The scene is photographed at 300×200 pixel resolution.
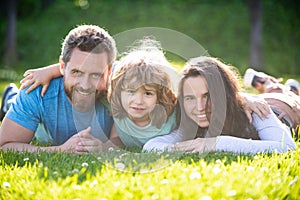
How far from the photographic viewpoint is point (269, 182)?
2797mm

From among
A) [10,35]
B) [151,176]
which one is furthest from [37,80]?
[10,35]

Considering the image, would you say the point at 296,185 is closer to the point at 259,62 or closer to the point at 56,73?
the point at 56,73

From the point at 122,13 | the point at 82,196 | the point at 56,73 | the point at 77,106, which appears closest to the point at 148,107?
the point at 77,106

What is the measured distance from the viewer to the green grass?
8.63 feet

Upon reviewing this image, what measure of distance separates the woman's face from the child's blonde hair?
16cm

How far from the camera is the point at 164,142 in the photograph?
396 centimetres

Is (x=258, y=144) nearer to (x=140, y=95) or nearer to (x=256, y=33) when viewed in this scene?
(x=140, y=95)

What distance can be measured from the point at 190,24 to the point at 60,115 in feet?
37.5

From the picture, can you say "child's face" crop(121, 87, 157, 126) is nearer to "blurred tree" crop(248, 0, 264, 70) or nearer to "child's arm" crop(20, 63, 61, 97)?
"child's arm" crop(20, 63, 61, 97)

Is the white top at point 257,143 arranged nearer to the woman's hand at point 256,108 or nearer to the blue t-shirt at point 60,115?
the woman's hand at point 256,108

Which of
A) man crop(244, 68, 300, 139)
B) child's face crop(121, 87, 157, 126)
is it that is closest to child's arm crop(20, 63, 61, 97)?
child's face crop(121, 87, 157, 126)

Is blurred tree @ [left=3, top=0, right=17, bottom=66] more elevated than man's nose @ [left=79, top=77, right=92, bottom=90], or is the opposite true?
blurred tree @ [left=3, top=0, right=17, bottom=66]

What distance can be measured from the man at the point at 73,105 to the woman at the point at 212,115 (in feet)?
2.04

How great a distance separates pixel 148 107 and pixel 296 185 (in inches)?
58.8
